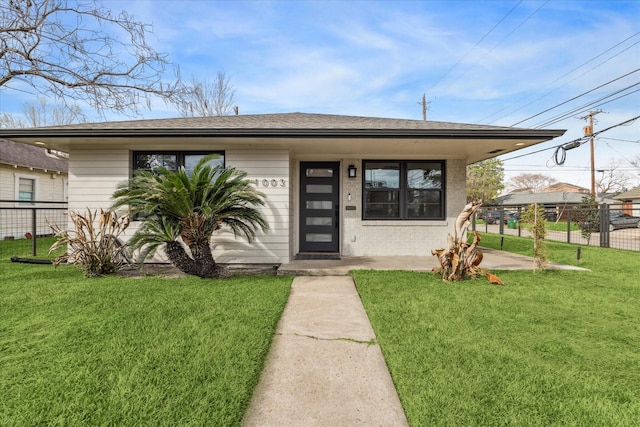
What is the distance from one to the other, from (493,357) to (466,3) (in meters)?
9.60

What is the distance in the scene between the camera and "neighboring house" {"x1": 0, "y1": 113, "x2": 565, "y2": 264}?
5.59m

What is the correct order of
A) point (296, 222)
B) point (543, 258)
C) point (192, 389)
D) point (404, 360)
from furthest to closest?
1. point (296, 222)
2. point (543, 258)
3. point (404, 360)
4. point (192, 389)

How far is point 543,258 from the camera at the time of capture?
5.46 meters

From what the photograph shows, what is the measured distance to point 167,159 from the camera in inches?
263

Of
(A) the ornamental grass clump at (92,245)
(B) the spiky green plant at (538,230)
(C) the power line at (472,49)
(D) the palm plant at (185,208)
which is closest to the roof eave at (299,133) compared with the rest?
(D) the palm plant at (185,208)

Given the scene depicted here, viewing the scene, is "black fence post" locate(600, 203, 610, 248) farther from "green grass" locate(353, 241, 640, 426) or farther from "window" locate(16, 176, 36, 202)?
"window" locate(16, 176, 36, 202)

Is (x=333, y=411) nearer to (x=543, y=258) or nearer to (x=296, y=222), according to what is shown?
(x=543, y=258)

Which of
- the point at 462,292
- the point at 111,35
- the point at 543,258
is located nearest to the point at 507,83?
the point at 543,258

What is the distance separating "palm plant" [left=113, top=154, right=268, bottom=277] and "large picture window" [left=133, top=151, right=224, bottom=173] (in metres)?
1.54

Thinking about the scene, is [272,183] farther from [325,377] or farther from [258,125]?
[325,377]

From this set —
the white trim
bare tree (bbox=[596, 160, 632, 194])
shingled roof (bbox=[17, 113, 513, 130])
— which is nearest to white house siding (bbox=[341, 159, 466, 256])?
shingled roof (bbox=[17, 113, 513, 130])

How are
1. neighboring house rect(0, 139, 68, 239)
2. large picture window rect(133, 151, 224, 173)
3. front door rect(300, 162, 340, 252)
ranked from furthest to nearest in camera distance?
1. neighboring house rect(0, 139, 68, 239)
2. front door rect(300, 162, 340, 252)
3. large picture window rect(133, 151, 224, 173)

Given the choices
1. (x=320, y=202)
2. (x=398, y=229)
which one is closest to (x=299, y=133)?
(x=320, y=202)

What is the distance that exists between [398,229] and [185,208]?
471 centimetres
